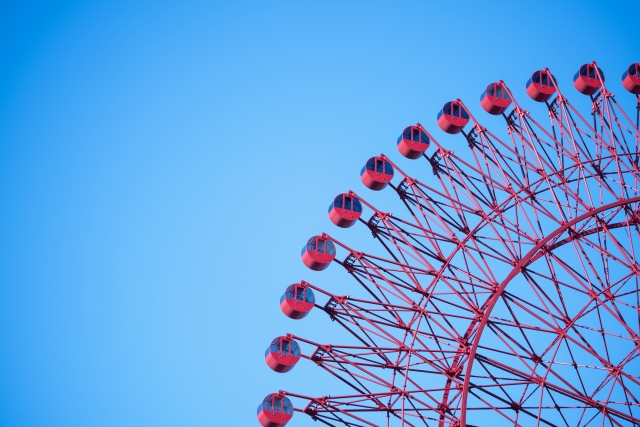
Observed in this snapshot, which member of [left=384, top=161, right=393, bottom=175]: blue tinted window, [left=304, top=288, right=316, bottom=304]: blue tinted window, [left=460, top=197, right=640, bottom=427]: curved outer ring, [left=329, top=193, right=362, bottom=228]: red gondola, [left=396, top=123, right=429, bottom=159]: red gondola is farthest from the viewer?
[left=384, top=161, right=393, bottom=175]: blue tinted window

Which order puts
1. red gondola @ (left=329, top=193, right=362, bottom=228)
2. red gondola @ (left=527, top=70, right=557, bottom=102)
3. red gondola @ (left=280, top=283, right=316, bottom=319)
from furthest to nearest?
red gondola @ (left=527, top=70, right=557, bottom=102), red gondola @ (left=329, top=193, right=362, bottom=228), red gondola @ (left=280, top=283, right=316, bottom=319)

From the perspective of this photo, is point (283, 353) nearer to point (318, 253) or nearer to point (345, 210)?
point (318, 253)

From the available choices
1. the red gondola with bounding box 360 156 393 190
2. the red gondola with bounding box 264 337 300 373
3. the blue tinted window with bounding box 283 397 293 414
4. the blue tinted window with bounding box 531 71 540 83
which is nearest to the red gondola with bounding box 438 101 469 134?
the red gondola with bounding box 360 156 393 190

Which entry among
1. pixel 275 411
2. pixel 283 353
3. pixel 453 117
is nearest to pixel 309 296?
pixel 283 353

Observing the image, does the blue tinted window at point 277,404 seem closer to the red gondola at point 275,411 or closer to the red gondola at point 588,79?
the red gondola at point 275,411

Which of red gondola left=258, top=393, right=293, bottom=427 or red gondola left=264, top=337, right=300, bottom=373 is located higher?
red gondola left=264, top=337, right=300, bottom=373

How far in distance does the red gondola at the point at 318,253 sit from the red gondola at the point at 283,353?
9.25 ft

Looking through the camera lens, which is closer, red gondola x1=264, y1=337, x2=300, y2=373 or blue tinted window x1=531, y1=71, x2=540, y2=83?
red gondola x1=264, y1=337, x2=300, y2=373

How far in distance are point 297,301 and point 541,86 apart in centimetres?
1213

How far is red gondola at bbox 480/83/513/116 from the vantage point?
35.4 m

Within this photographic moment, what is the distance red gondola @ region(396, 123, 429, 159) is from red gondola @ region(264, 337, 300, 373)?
26.6ft

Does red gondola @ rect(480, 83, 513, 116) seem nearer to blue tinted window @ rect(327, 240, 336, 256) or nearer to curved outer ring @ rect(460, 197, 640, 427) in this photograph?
curved outer ring @ rect(460, 197, 640, 427)

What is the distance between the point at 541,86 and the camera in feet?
117

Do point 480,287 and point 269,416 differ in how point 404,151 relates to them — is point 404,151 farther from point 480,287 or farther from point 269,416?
point 269,416
